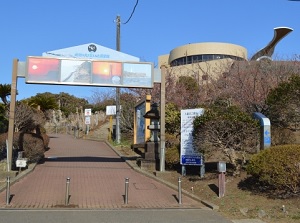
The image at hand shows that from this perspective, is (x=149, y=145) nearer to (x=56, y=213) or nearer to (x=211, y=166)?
(x=211, y=166)

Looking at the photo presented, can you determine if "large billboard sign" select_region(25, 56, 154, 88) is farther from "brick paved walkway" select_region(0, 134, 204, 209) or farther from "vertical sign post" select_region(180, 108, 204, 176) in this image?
"brick paved walkway" select_region(0, 134, 204, 209)

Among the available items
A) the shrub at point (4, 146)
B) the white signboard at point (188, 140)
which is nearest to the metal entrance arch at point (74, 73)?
the shrub at point (4, 146)

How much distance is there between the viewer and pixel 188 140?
14.3 metres

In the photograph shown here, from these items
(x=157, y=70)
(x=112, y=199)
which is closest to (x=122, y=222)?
(x=112, y=199)

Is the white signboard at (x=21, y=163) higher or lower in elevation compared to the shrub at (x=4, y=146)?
lower

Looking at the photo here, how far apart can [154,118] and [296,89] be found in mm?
7158

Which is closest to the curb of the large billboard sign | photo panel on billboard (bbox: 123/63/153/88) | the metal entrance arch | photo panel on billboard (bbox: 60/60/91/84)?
the metal entrance arch

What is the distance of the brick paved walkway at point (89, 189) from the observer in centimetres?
1052

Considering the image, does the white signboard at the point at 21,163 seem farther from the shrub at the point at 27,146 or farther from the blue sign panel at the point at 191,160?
the blue sign panel at the point at 191,160

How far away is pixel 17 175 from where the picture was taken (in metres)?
14.1

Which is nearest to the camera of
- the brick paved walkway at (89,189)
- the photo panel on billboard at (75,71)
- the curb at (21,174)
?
the brick paved walkway at (89,189)

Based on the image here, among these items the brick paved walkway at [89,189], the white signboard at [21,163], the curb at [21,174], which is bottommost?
the brick paved walkway at [89,189]

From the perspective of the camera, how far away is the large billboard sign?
1532 cm

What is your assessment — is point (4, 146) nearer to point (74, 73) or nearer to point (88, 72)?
point (74, 73)
